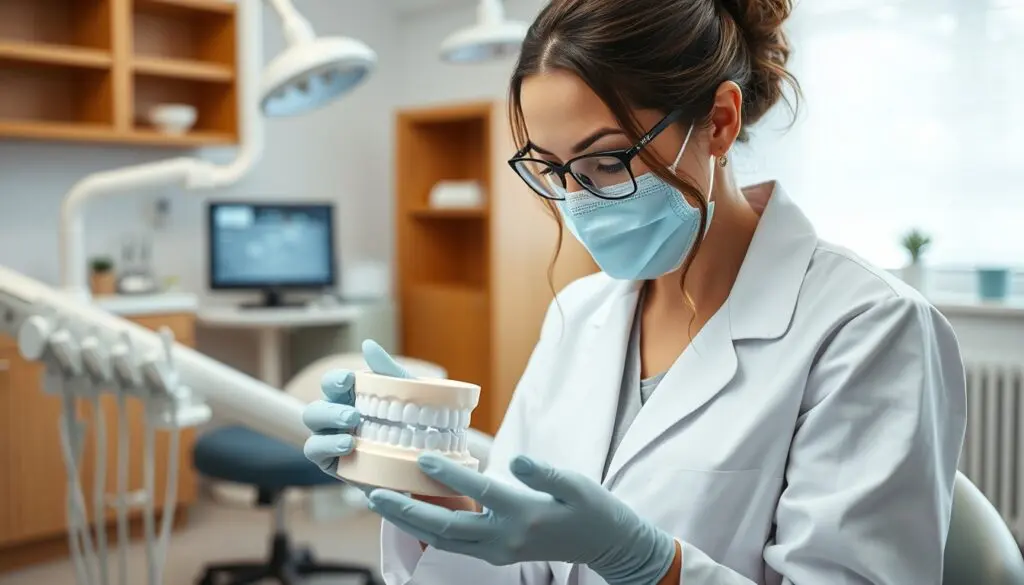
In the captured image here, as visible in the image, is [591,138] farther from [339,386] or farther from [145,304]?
[145,304]

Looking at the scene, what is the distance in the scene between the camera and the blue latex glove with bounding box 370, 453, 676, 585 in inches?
30.8

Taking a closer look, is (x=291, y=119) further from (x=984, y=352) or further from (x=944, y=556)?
(x=944, y=556)

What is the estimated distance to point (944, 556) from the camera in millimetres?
938

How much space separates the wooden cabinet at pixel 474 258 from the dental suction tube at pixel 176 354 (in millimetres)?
2020

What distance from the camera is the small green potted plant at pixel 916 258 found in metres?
3.09

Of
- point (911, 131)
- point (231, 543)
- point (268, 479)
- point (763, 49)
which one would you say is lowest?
point (231, 543)

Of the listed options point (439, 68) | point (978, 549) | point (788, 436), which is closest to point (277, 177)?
point (439, 68)

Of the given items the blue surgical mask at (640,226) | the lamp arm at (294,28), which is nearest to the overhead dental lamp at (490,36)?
the lamp arm at (294,28)

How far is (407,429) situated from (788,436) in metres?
0.39

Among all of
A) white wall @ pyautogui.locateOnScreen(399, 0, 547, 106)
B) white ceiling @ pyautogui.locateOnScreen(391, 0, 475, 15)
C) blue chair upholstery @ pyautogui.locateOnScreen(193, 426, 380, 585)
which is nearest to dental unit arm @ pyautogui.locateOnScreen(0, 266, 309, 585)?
blue chair upholstery @ pyautogui.locateOnScreen(193, 426, 380, 585)

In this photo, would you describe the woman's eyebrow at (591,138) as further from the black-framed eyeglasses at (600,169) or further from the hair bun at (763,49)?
the hair bun at (763,49)

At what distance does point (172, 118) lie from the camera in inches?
143

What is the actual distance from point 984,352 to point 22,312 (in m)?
2.90

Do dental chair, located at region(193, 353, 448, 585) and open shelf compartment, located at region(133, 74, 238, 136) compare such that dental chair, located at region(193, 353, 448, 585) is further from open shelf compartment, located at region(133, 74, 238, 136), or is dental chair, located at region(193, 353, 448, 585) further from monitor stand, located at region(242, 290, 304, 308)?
open shelf compartment, located at region(133, 74, 238, 136)
